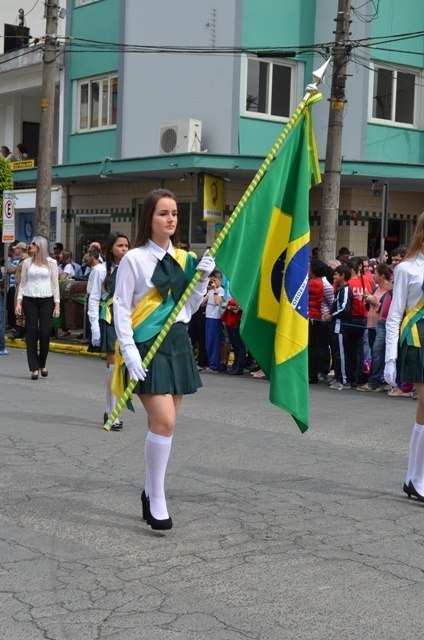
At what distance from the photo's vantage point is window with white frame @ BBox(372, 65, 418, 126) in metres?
25.7

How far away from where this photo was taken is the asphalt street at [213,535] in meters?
4.73

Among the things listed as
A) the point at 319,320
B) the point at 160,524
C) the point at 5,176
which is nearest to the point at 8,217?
the point at 5,176

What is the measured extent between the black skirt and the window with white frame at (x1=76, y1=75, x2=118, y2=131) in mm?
22958

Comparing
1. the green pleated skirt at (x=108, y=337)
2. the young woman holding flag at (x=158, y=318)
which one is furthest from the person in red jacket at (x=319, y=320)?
the young woman holding flag at (x=158, y=318)

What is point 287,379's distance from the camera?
6.51 metres

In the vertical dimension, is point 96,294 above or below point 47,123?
below

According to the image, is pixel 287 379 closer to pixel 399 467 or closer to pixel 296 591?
pixel 296 591

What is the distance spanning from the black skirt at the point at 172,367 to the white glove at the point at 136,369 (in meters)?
0.11

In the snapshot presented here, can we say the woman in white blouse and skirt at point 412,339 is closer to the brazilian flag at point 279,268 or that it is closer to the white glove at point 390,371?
the white glove at point 390,371

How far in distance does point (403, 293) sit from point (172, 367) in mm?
1976

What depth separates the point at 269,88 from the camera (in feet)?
84.3

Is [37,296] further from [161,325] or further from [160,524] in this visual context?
[160,524]

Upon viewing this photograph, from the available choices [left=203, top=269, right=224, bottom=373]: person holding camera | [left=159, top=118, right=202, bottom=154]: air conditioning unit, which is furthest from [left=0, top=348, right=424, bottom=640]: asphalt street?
[left=159, top=118, right=202, bottom=154]: air conditioning unit

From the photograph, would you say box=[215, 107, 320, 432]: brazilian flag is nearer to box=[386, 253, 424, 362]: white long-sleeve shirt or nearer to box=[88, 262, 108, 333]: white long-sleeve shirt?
box=[386, 253, 424, 362]: white long-sleeve shirt
